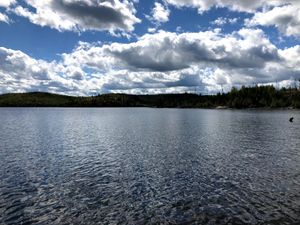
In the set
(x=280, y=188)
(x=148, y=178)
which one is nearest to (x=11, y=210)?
(x=148, y=178)

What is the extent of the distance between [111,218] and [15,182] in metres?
13.8

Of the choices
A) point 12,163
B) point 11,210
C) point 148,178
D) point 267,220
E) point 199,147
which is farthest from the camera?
point 199,147

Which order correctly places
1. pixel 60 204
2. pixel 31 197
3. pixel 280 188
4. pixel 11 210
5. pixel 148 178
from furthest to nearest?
pixel 148 178
pixel 280 188
pixel 31 197
pixel 60 204
pixel 11 210

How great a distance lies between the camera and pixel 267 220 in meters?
18.7

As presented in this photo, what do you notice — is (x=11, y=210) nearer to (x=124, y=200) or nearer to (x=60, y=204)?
(x=60, y=204)

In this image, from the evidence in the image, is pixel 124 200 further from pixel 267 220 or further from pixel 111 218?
pixel 267 220

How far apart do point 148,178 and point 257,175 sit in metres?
12.6

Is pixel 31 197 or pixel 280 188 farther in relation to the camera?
pixel 280 188

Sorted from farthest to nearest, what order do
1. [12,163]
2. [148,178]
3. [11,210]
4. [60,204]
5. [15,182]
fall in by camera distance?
[12,163] < [148,178] < [15,182] < [60,204] < [11,210]

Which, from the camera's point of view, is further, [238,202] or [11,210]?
[238,202]

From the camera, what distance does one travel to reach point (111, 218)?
63.6 feet

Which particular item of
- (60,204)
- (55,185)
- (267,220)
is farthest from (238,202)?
(55,185)

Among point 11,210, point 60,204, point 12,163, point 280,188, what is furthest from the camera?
point 12,163

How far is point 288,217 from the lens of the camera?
19.1 m
